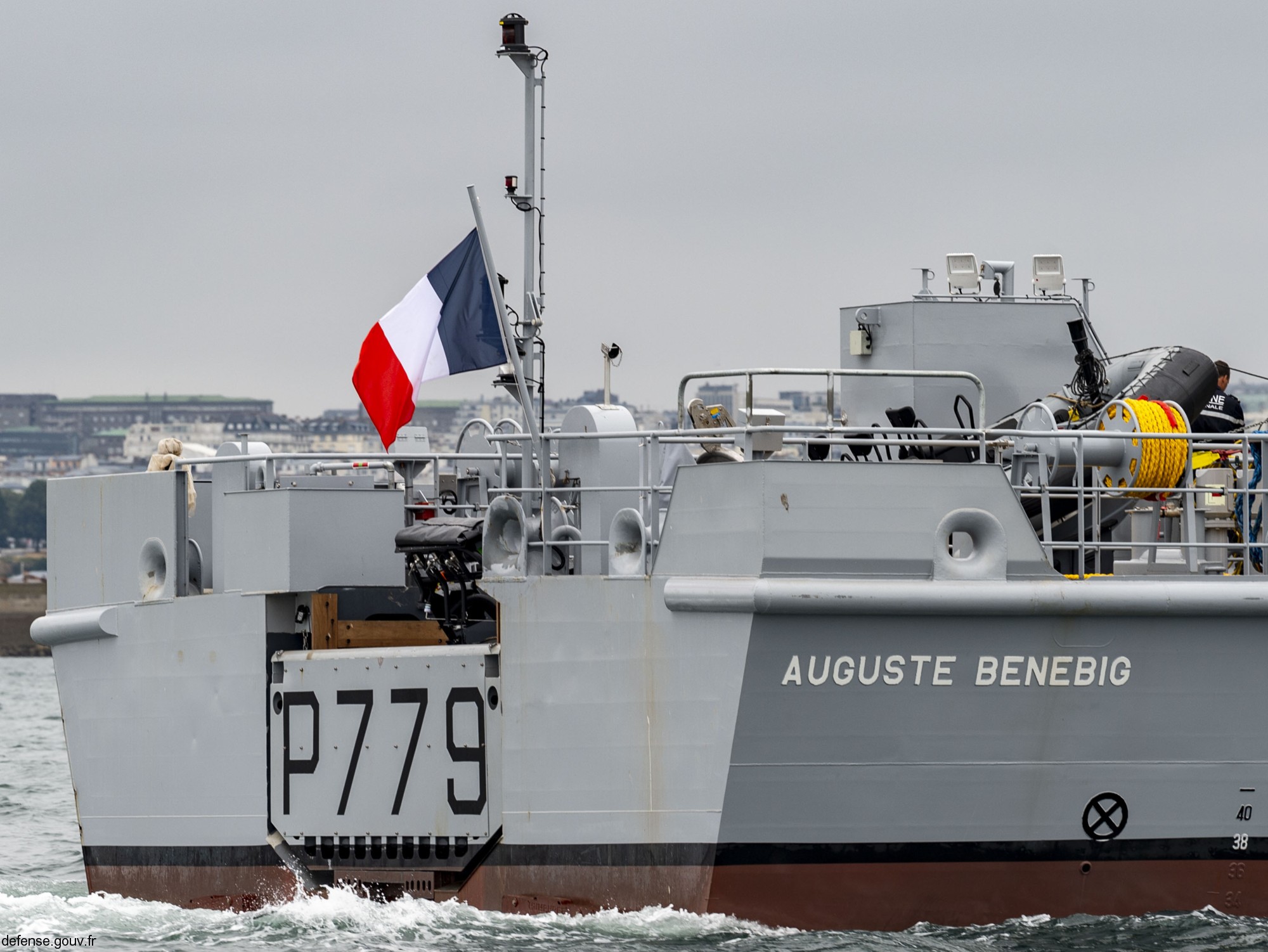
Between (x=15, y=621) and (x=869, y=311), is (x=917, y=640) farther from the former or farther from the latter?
(x=15, y=621)

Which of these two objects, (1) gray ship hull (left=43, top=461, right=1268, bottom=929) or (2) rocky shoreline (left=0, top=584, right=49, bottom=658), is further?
(2) rocky shoreline (left=0, top=584, right=49, bottom=658)

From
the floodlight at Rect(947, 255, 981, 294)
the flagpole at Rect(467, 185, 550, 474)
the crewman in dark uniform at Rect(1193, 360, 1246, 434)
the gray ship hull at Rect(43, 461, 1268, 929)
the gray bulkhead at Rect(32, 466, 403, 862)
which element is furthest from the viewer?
the floodlight at Rect(947, 255, 981, 294)

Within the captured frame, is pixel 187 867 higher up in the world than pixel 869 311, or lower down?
lower down

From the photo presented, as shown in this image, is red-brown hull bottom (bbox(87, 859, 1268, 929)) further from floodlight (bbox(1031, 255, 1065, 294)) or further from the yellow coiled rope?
floodlight (bbox(1031, 255, 1065, 294))

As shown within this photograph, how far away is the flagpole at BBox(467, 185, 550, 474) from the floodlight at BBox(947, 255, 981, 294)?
14.9 ft

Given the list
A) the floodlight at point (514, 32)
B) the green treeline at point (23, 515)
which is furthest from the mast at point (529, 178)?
the green treeline at point (23, 515)

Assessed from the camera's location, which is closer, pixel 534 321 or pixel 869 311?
pixel 534 321

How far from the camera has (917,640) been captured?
1082 cm

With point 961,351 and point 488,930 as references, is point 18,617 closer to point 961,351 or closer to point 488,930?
point 961,351

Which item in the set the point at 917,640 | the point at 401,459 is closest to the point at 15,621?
the point at 401,459

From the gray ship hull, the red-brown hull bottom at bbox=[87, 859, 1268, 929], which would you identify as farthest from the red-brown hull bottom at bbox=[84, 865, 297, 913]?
the red-brown hull bottom at bbox=[87, 859, 1268, 929]

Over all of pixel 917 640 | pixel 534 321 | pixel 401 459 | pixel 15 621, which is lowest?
pixel 15 621

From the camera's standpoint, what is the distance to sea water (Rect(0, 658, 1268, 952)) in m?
11.0

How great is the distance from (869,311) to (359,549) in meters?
4.72
